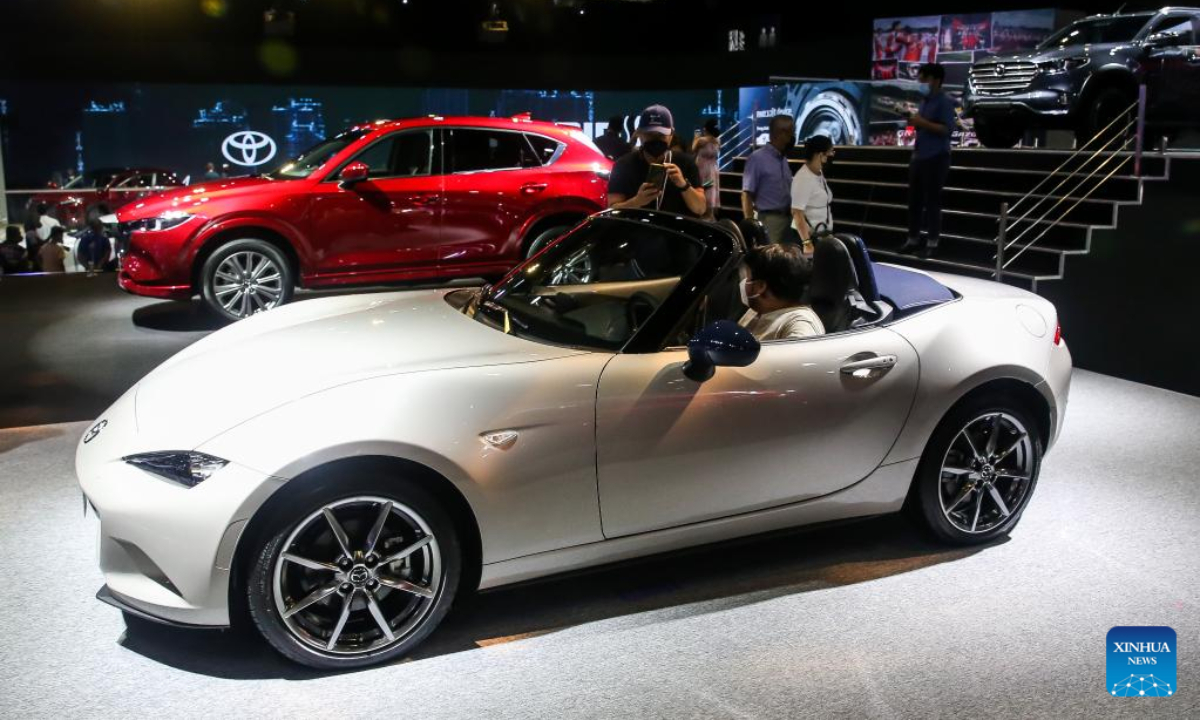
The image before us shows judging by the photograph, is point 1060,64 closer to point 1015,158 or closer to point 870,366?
point 1015,158

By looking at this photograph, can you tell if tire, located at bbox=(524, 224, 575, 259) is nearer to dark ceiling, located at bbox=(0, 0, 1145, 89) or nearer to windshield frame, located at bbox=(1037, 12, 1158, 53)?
windshield frame, located at bbox=(1037, 12, 1158, 53)

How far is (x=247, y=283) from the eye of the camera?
8.21m

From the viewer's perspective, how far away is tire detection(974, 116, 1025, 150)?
1170 centimetres

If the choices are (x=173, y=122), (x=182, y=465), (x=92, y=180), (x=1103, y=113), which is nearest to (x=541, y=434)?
(x=182, y=465)

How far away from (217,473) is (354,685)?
756 millimetres

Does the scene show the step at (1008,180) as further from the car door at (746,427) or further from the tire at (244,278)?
the tire at (244,278)

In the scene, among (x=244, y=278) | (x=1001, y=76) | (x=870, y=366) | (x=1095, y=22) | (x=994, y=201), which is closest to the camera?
(x=870, y=366)

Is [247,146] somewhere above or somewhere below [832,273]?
above

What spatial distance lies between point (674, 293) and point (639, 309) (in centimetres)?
28

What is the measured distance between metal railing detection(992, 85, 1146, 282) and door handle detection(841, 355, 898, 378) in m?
5.00

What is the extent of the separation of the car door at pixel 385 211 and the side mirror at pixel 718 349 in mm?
5642

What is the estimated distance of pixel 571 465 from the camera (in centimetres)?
323

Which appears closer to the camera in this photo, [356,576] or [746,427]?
[356,576]

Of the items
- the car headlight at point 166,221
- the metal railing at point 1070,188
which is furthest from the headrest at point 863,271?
the car headlight at point 166,221
